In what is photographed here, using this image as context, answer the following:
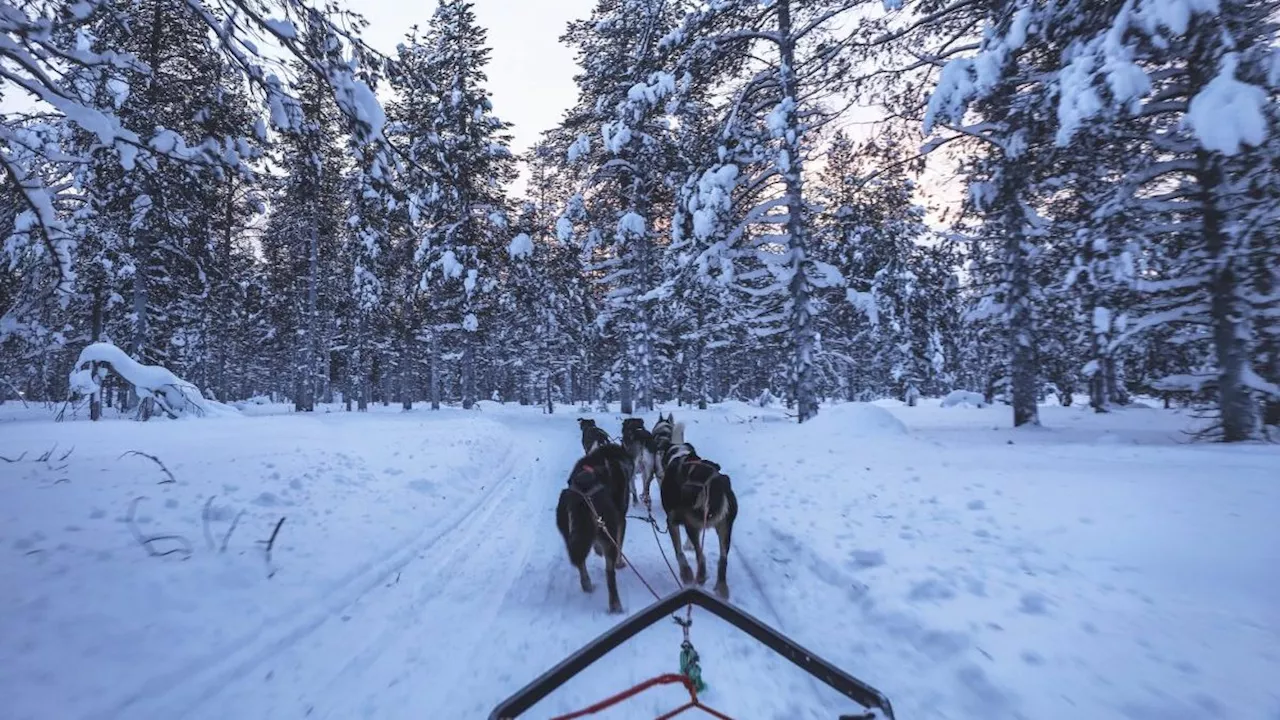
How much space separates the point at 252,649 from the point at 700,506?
3450 mm

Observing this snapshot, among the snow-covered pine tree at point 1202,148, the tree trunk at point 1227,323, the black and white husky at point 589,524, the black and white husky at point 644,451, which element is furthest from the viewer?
the black and white husky at point 644,451

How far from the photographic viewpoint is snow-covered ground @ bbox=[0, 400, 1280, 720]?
119 inches

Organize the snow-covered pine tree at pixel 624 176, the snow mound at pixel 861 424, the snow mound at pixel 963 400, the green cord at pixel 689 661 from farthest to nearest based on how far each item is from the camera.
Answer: the snow mound at pixel 963 400 < the snow-covered pine tree at pixel 624 176 < the snow mound at pixel 861 424 < the green cord at pixel 689 661

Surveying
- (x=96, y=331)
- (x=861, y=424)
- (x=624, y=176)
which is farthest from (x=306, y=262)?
(x=861, y=424)

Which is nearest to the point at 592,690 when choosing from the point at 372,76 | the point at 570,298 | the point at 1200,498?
the point at 372,76

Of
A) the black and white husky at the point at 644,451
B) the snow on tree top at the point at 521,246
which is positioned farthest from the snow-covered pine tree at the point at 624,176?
the black and white husky at the point at 644,451

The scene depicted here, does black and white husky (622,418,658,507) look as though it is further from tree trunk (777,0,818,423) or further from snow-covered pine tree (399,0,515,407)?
snow-covered pine tree (399,0,515,407)

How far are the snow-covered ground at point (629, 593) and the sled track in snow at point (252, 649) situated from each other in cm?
2

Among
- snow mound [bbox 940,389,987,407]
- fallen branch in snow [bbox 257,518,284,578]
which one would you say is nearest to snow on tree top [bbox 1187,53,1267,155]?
fallen branch in snow [bbox 257,518,284,578]

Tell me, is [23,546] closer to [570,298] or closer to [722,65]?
[722,65]

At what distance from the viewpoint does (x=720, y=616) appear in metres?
1.86

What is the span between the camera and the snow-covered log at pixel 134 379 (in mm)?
8891

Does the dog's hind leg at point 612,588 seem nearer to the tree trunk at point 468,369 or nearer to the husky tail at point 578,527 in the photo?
the husky tail at point 578,527

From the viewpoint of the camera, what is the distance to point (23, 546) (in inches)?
157
